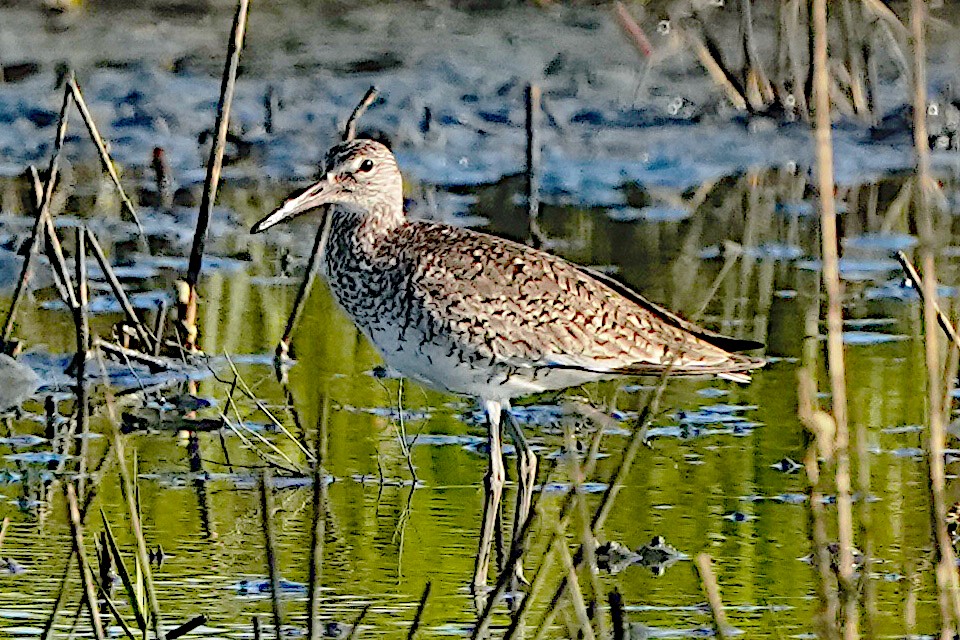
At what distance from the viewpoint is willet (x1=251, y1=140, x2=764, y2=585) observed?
577 cm

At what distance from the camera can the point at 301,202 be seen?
6.14m

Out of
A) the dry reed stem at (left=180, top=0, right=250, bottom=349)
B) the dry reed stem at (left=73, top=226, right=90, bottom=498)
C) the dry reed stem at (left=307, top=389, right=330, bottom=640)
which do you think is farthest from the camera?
the dry reed stem at (left=180, top=0, right=250, bottom=349)

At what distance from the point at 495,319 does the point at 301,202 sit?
2.40 feet

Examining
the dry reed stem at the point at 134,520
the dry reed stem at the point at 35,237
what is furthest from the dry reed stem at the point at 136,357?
the dry reed stem at the point at 134,520

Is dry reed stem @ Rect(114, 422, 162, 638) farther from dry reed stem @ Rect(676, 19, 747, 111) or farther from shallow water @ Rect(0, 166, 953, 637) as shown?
dry reed stem @ Rect(676, 19, 747, 111)

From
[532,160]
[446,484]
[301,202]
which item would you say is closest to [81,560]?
[446,484]

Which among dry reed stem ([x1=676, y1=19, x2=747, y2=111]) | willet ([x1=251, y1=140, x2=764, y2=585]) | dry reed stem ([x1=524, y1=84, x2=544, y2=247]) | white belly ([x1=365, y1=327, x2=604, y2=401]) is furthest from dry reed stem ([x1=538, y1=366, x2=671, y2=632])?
dry reed stem ([x1=676, y1=19, x2=747, y2=111])

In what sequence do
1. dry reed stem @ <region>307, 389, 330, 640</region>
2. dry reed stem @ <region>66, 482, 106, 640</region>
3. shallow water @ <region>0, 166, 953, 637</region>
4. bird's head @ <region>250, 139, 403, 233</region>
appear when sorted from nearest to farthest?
dry reed stem @ <region>307, 389, 330, 640</region>, dry reed stem @ <region>66, 482, 106, 640</region>, shallow water @ <region>0, 166, 953, 637</region>, bird's head @ <region>250, 139, 403, 233</region>

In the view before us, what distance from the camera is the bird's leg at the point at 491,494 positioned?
5.14m

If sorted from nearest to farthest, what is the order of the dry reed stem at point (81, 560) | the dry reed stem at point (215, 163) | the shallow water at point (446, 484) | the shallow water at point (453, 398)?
the dry reed stem at point (81, 560)
the shallow water at point (446, 484)
the shallow water at point (453, 398)
the dry reed stem at point (215, 163)

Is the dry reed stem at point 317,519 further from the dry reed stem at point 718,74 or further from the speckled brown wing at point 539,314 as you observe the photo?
the dry reed stem at point 718,74

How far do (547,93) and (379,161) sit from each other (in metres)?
6.88

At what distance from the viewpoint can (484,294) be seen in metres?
5.85

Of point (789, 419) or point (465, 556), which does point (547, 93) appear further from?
point (465, 556)
